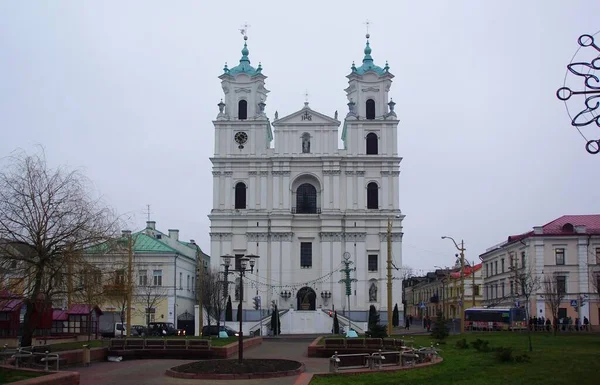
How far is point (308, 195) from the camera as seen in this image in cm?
8106

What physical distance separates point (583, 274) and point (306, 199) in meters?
29.3

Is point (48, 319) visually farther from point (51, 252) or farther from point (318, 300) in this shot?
point (318, 300)

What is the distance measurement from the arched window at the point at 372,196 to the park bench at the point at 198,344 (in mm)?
48302

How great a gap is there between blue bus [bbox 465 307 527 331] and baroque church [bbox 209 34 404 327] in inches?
352

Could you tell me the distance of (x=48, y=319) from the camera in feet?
132

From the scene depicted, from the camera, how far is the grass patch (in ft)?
62.6

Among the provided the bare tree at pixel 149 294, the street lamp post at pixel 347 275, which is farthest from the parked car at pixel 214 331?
the street lamp post at pixel 347 275

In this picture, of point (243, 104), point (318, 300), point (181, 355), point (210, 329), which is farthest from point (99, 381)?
point (243, 104)

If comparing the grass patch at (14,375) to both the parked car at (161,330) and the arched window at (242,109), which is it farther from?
the arched window at (242,109)

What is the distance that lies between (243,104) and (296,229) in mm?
15265

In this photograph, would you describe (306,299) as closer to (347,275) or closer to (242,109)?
(347,275)

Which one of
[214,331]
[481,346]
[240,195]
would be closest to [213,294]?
[240,195]

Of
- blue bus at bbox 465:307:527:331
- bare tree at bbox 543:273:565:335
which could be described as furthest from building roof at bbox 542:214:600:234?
blue bus at bbox 465:307:527:331

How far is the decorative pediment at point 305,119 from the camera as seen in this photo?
8038 centimetres
